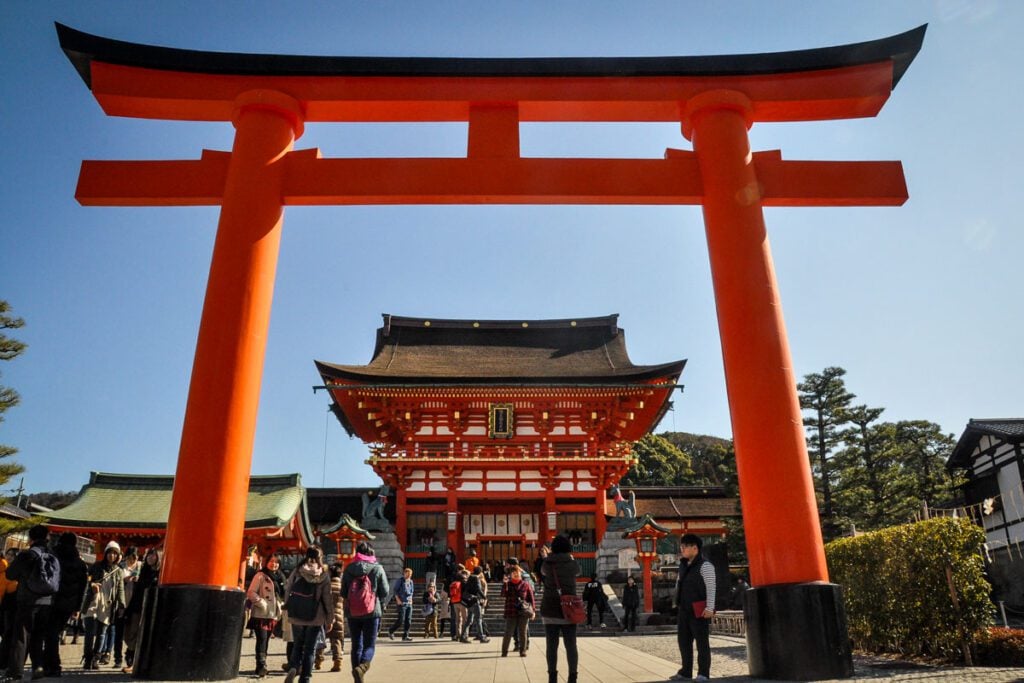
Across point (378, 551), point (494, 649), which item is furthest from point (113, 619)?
point (378, 551)

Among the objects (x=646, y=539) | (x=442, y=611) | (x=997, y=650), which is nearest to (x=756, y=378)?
(x=997, y=650)

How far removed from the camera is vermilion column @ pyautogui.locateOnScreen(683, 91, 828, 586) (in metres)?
5.69

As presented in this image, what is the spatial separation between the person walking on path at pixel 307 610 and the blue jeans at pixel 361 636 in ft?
1.40

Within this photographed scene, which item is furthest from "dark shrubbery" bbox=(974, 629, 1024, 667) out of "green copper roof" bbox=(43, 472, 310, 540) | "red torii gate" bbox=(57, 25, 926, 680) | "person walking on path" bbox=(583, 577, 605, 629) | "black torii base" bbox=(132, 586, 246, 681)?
"green copper roof" bbox=(43, 472, 310, 540)

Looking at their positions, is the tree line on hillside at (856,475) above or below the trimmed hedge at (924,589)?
above

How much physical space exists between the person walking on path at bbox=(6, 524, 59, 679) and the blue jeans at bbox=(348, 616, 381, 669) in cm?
283

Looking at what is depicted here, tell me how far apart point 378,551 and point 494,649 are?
8.94 metres

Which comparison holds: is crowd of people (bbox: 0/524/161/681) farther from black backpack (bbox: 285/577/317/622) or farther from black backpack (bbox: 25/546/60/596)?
black backpack (bbox: 285/577/317/622)

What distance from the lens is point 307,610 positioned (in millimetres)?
5945

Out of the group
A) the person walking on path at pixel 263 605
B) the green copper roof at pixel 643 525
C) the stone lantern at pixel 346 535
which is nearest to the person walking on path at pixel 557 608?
the person walking on path at pixel 263 605

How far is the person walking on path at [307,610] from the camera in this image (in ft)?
19.5

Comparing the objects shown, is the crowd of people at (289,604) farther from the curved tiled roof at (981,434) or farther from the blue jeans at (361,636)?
the curved tiled roof at (981,434)

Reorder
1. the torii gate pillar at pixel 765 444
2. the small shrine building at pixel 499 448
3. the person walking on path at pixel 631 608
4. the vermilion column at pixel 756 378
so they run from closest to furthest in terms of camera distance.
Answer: the torii gate pillar at pixel 765 444 → the vermilion column at pixel 756 378 → the person walking on path at pixel 631 608 → the small shrine building at pixel 499 448

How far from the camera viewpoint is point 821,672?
17.2 feet
